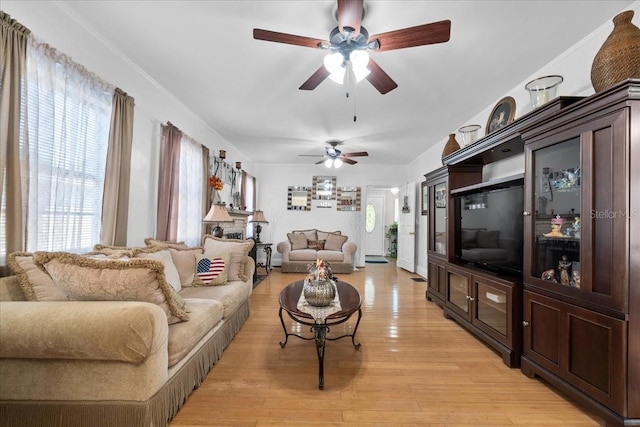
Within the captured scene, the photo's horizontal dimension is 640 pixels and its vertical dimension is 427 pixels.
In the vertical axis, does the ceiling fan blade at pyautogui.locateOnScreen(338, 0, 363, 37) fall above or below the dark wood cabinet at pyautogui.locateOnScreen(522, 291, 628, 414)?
above

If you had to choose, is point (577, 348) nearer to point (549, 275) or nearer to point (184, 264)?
point (549, 275)

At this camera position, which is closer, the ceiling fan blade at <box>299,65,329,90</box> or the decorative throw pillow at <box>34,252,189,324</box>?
the decorative throw pillow at <box>34,252,189,324</box>

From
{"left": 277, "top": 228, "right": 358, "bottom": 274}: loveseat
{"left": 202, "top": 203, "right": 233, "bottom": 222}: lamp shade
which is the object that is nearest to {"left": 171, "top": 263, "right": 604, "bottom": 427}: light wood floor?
{"left": 202, "top": 203, "right": 233, "bottom": 222}: lamp shade

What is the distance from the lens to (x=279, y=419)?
1.54 meters

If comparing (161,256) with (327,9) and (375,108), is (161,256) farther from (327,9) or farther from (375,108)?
(375,108)

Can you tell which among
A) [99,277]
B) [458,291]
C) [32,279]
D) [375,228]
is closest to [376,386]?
[458,291]

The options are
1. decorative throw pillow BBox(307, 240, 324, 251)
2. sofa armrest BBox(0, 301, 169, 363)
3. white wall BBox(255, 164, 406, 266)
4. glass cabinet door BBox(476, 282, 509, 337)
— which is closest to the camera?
sofa armrest BBox(0, 301, 169, 363)

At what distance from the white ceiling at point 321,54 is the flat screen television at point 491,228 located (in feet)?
3.87

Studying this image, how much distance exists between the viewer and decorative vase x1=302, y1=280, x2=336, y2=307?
2031mm

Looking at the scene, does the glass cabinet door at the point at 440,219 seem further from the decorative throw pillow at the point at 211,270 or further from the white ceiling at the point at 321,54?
the decorative throw pillow at the point at 211,270

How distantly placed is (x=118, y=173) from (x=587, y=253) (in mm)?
3588

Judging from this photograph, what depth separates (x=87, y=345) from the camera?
48.6 inches

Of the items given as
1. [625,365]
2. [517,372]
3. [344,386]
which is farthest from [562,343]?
[344,386]

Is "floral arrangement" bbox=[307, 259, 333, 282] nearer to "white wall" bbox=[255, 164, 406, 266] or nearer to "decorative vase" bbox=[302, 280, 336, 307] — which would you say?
"decorative vase" bbox=[302, 280, 336, 307]
